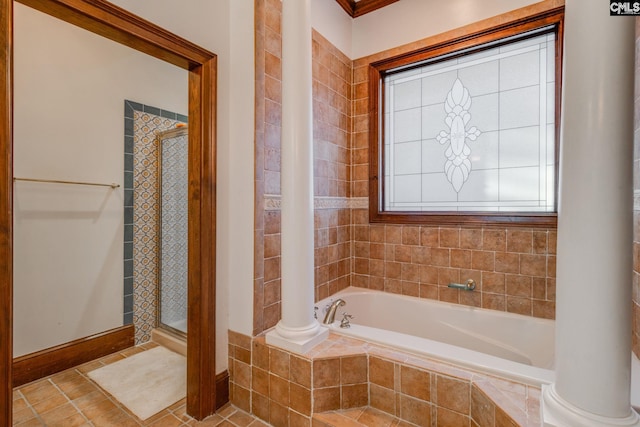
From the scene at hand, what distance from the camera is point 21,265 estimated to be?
6.54ft

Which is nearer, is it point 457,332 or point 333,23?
point 457,332

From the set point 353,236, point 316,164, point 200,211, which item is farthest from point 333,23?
point 200,211

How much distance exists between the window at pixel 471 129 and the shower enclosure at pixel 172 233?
1.65 m

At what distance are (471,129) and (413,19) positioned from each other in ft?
3.21

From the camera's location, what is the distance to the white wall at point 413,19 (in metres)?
2.15

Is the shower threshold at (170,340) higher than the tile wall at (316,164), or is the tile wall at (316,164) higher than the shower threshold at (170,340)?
the tile wall at (316,164)

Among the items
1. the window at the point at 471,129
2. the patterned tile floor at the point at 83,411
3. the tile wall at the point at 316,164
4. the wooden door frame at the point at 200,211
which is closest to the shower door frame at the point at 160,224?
the patterned tile floor at the point at 83,411

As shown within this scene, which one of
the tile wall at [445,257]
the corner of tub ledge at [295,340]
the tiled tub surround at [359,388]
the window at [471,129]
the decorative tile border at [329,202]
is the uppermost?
the window at [471,129]

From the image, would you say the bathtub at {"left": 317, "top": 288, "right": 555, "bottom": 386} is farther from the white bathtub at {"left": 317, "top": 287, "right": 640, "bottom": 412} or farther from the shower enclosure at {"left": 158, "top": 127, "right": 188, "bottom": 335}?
the shower enclosure at {"left": 158, "top": 127, "right": 188, "bottom": 335}

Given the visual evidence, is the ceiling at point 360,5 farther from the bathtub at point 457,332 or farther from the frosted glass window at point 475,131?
the bathtub at point 457,332

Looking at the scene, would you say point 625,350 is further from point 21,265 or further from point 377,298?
point 21,265

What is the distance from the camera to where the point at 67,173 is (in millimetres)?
2184

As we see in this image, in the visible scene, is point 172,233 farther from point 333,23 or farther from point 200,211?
point 333,23

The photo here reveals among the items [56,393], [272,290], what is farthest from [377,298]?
[56,393]
